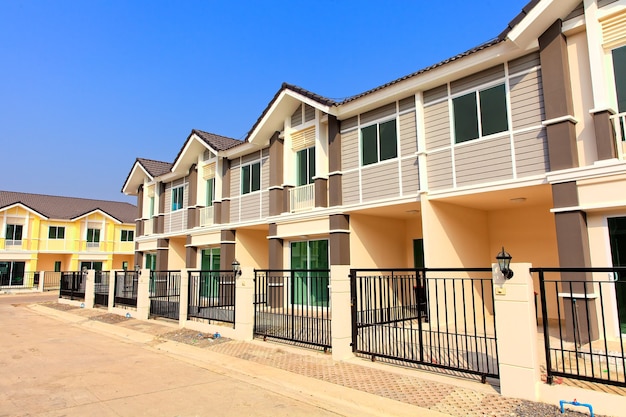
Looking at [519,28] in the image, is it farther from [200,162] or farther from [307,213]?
[200,162]

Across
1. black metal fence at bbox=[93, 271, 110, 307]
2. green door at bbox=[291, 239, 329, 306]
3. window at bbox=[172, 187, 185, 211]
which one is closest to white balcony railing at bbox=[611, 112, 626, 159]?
green door at bbox=[291, 239, 329, 306]

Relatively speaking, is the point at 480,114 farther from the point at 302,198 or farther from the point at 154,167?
the point at 154,167

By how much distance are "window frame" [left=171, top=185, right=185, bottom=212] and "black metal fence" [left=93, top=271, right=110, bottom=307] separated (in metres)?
6.10

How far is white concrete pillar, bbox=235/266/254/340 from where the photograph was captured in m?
10.6

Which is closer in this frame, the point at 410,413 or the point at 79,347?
the point at 410,413

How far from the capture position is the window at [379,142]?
13.5 metres

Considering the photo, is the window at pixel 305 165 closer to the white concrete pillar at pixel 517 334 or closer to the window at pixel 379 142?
the window at pixel 379 142

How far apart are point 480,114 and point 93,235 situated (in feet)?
129

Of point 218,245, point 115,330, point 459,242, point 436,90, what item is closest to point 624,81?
point 436,90

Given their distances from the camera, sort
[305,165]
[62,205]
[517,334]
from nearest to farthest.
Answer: [517,334], [305,165], [62,205]

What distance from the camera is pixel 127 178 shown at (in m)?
28.1

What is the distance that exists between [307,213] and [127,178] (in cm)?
1780

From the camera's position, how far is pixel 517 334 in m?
5.80

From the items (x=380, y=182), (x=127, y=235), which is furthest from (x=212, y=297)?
(x=127, y=235)
